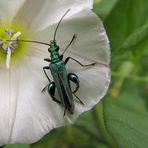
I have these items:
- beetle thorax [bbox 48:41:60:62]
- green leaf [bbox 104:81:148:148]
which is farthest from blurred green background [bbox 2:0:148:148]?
beetle thorax [bbox 48:41:60:62]

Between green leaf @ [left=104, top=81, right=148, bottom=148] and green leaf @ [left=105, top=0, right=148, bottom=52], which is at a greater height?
green leaf @ [left=105, top=0, right=148, bottom=52]

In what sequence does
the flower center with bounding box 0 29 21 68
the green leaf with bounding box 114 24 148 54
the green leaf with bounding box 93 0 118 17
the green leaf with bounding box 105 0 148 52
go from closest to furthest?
the flower center with bounding box 0 29 21 68
the green leaf with bounding box 114 24 148 54
the green leaf with bounding box 105 0 148 52
the green leaf with bounding box 93 0 118 17

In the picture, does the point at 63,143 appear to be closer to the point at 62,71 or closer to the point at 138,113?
the point at 138,113

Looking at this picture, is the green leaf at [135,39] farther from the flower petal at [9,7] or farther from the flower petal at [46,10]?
the flower petal at [9,7]

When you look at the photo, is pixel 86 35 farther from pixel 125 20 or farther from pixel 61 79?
pixel 125 20

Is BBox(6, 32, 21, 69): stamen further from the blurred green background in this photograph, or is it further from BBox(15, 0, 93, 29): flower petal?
the blurred green background

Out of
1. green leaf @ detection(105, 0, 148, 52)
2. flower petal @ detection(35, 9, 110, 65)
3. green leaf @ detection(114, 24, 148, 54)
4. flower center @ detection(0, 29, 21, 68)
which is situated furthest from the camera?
green leaf @ detection(105, 0, 148, 52)

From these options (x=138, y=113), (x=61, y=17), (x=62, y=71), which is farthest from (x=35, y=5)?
(x=138, y=113)
